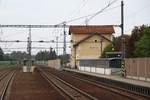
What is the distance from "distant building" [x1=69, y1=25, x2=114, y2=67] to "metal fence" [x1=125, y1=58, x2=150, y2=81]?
192 feet

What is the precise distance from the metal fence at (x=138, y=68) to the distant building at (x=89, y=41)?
5837 centimetres

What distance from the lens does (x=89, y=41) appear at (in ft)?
370

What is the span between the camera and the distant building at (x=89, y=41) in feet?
365

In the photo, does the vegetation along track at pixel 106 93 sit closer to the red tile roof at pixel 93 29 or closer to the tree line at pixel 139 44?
the tree line at pixel 139 44

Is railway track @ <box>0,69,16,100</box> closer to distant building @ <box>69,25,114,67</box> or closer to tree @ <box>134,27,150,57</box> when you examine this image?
tree @ <box>134,27,150,57</box>

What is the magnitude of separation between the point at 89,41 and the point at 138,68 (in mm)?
68042

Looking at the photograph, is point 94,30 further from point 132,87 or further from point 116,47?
point 132,87

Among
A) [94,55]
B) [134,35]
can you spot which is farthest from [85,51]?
[134,35]

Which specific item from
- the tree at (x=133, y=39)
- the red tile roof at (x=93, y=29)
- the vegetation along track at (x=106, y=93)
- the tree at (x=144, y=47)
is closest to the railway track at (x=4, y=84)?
the vegetation along track at (x=106, y=93)

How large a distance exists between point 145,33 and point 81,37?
46394mm

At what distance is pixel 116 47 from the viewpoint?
342 ft

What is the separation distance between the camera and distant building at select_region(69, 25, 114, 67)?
111312 mm

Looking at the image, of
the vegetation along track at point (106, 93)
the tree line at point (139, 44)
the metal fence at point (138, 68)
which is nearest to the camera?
the vegetation along track at point (106, 93)

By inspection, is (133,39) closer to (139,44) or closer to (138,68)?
(139,44)
